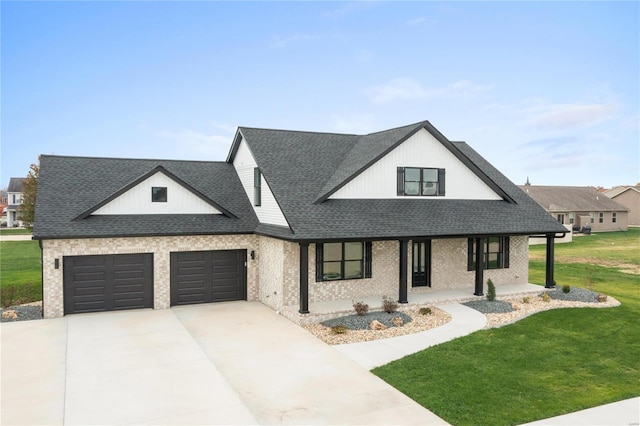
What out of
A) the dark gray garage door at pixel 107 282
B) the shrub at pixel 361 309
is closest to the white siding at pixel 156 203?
the dark gray garage door at pixel 107 282

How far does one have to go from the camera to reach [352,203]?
59.0 ft

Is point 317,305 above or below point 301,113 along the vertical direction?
below

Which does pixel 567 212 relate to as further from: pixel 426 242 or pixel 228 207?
pixel 228 207

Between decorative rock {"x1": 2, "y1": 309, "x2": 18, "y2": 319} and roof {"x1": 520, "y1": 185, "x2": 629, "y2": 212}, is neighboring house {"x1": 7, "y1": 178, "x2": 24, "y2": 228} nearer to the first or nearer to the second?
decorative rock {"x1": 2, "y1": 309, "x2": 18, "y2": 319}

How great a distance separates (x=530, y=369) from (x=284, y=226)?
8.90 meters

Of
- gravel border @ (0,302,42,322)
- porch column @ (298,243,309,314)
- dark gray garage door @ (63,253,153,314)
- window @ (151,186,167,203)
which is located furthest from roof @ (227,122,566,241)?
gravel border @ (0,302,42,322)

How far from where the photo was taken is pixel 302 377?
34.7 ft

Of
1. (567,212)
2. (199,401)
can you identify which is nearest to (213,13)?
(199,401)

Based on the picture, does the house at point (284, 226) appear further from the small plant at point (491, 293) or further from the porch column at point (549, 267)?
the small plant at point (491, 293)

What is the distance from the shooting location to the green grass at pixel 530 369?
9180 millimetres

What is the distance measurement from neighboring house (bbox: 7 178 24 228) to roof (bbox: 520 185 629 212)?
7619cm

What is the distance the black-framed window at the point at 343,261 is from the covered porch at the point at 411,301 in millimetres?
930

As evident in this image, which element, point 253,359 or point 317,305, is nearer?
point 253,359

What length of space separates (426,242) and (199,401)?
12.5 metres
